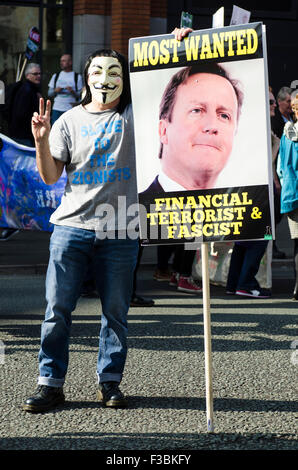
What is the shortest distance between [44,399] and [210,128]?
1.73m

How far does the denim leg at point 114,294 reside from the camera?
5.21m

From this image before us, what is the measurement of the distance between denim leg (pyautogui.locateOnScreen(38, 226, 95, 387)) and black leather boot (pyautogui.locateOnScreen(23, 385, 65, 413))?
0.12 feet

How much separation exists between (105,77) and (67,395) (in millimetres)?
1854

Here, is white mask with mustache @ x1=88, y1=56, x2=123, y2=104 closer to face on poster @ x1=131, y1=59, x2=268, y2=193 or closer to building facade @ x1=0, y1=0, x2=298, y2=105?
face on poster @ x1=131, y1=59, x2=268, y2=193

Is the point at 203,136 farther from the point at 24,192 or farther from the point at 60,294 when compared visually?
the point at 24,192

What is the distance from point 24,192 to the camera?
33.1 feet

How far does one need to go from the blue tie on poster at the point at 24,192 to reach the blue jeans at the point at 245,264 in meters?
1.93

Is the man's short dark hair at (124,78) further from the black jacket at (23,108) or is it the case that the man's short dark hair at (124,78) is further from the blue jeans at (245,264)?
the black jacket at (23,108)

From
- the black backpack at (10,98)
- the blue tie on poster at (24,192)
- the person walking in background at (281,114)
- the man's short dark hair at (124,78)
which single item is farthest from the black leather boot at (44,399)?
the black backpack at (10,98)

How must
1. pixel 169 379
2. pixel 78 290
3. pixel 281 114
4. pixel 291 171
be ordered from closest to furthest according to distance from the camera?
pixel 78 290
pixel 169 379
pixel 291 171
pixel 281 114

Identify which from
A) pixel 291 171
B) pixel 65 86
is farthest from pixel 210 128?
pixel 65 86
